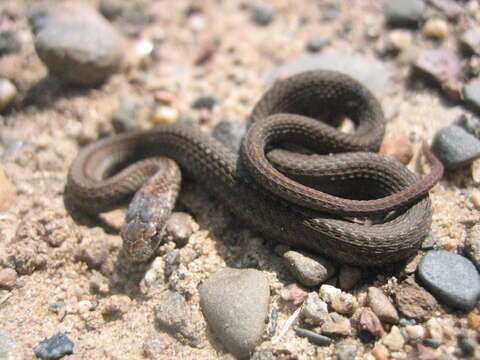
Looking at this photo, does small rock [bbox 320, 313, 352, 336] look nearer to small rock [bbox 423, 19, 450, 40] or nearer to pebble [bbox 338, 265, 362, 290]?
pebble [bbox 338, 265, 362, 290]

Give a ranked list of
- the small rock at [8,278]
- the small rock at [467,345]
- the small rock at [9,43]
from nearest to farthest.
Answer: the small rock at [467,345] → the small rock at [8,278] → the small rock at [9,43]

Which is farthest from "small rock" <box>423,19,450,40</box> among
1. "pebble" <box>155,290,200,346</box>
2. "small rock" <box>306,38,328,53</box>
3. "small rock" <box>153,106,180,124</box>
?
"pebble" <box>155,290,200,346</box>

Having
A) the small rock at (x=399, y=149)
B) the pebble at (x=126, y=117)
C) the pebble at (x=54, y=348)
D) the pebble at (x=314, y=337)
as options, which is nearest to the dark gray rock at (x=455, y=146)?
the small rock at (x=399, y=149)

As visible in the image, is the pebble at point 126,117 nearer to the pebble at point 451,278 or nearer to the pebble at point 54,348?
the pebble at point 54,348

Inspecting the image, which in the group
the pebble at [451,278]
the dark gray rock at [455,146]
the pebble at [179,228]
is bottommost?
the pebble at [179,228]

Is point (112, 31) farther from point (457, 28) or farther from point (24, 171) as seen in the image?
point (457, 28)

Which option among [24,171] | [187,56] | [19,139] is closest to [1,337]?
[24,171]
